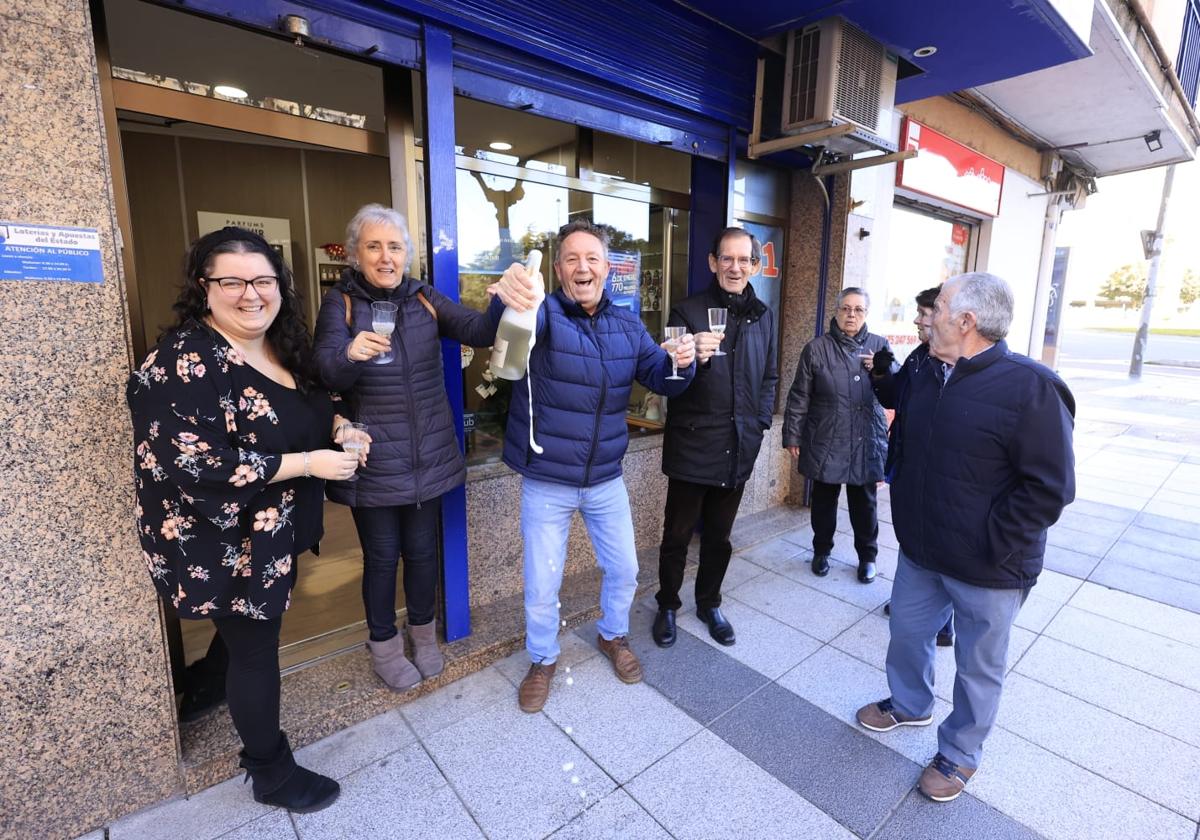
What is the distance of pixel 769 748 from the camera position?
235 centimetres

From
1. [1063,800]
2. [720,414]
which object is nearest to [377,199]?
[720,414]

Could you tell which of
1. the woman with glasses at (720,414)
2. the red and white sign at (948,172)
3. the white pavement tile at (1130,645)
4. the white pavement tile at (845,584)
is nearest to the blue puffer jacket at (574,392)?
the woman with glasses at (720,414)

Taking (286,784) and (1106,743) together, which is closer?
(286,784)

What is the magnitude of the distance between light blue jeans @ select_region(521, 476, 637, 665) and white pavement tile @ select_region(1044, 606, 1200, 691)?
97.5 inches

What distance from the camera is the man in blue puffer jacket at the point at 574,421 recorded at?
241cm

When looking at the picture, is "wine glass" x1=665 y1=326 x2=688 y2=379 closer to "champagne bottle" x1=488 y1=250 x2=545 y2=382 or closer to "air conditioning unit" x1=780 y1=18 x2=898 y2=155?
"champagne bottle" x1=488 y1=250 x2=545 y2=382

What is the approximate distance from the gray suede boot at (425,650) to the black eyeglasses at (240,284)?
1553 mm

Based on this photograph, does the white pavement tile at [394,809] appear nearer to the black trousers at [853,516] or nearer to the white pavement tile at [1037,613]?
the black trousers at [853,516]

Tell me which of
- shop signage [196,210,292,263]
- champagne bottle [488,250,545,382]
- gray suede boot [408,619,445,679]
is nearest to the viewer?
champagne bottle [488,250,545,382]

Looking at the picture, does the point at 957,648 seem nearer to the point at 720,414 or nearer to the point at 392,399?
the point at 720,414


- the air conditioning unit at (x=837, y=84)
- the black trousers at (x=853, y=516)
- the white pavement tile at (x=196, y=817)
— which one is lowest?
the white pavement tile at (x=196, y=817)

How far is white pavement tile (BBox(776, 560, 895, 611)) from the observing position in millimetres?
3553

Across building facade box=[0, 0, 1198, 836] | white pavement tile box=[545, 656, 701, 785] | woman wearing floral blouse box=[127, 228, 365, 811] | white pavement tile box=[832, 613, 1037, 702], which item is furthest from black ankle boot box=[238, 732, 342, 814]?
white pavement tile box=[832, 613, 1037, 702]

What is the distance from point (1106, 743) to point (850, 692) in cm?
96
